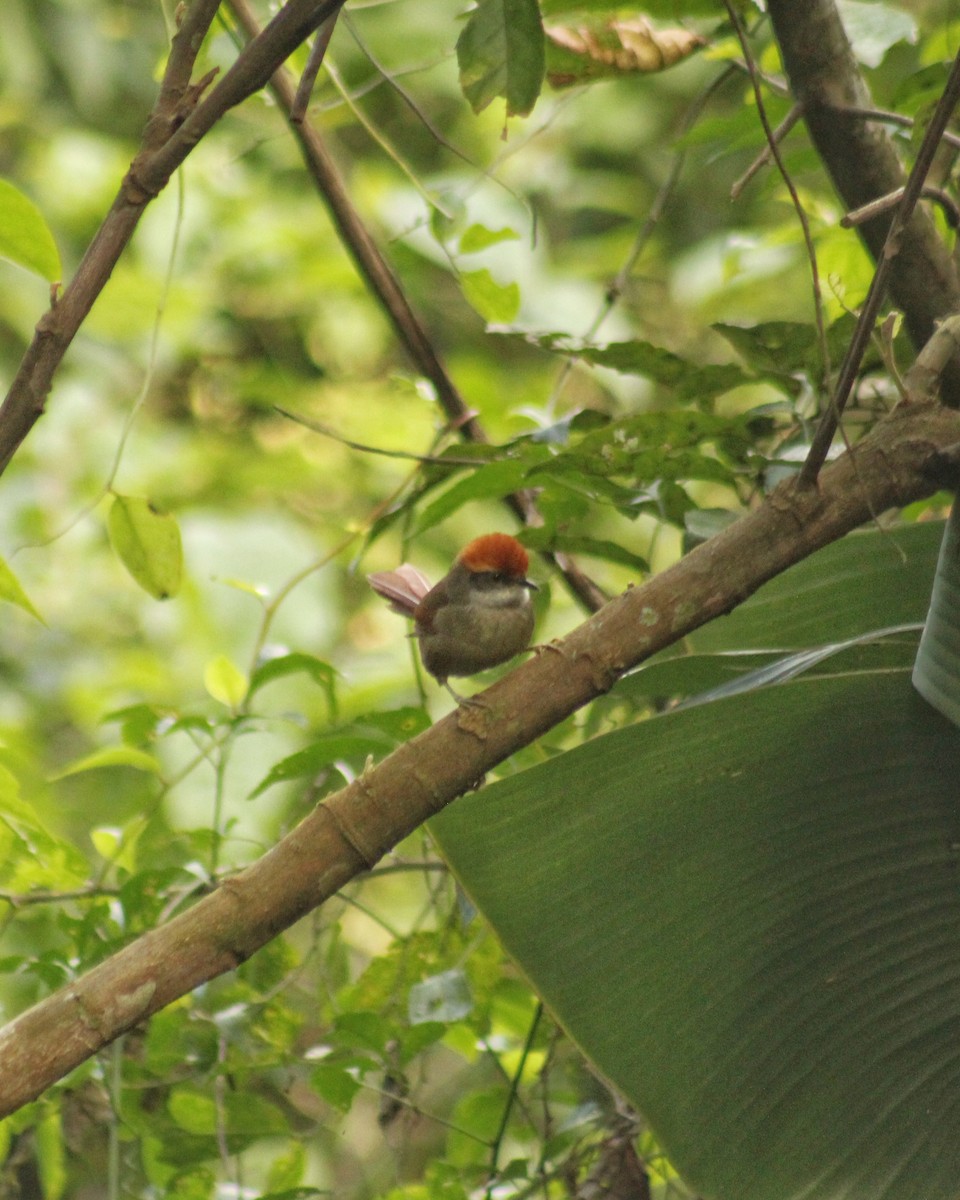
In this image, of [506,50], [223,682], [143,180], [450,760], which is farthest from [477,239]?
[450,760]

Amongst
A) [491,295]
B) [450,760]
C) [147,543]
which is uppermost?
[491,295]

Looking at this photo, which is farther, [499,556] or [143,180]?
[499,556]

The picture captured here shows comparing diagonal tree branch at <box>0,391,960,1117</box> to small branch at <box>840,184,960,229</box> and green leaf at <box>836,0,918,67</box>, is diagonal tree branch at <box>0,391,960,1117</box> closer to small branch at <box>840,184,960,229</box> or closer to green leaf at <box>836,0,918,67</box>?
small branch at <box>840,184,960,229</box>

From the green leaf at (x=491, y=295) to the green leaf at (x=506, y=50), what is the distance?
46cm

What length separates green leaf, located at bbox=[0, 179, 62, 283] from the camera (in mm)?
1140

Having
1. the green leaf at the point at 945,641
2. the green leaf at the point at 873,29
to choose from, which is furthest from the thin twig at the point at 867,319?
the green leaf at the point at 873,29

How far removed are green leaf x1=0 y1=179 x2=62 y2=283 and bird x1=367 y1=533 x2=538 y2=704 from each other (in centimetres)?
84

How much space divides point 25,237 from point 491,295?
0.75 metres

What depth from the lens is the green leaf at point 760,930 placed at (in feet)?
3.59

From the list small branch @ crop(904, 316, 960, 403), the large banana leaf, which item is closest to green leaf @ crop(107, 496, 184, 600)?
the large banana leaf

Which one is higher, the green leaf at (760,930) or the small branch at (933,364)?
the small branch at (933,364)

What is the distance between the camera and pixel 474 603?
1.94 meters

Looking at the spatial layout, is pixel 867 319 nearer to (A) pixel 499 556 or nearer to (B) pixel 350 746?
(B) pixel 350 746

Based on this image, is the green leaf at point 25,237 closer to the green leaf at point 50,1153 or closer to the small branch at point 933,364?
the small branch at point 933,364
